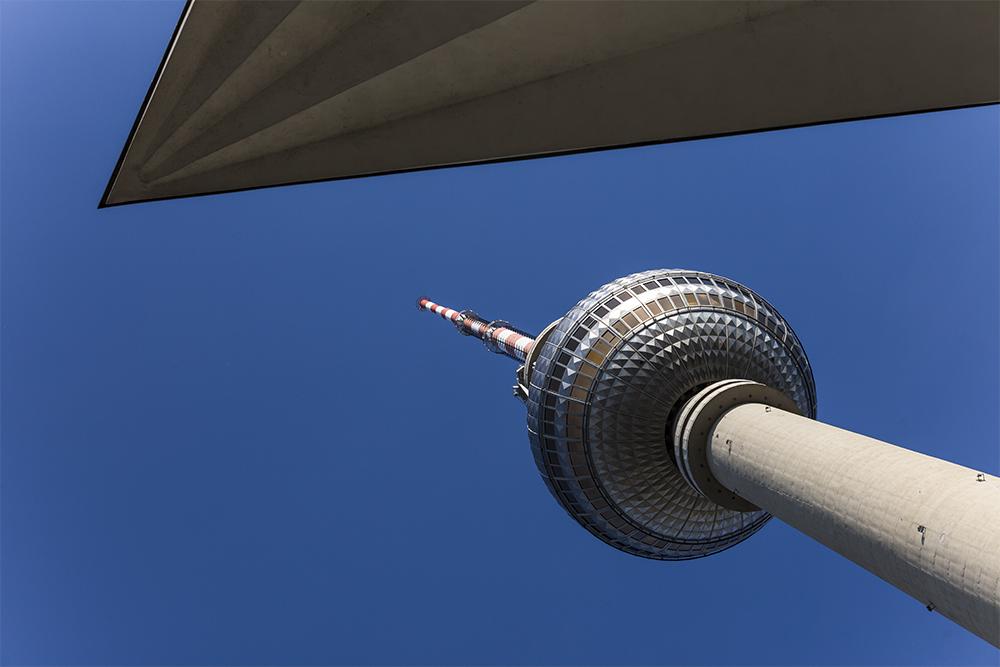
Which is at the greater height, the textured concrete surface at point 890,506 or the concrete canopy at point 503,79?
the concrete canopy at point 503,79

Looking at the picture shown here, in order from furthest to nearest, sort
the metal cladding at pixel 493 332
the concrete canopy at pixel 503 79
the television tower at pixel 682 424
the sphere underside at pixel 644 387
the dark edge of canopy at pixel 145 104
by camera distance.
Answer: the metal cladding at pixel 493 332, the sphere underside at pixel 644 387, the television tower at pixel 682 424, the concrete canopy at pixel 503 79, the dark edge of canopy at pixel 145 104

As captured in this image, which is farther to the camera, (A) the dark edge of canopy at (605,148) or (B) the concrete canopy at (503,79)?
(A) the dark edge of canopy at (605,148)

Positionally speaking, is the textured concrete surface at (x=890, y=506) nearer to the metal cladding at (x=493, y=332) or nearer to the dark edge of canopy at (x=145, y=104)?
the dark edge of canopy at (x=145, y=104)

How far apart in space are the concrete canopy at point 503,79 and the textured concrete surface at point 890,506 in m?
6.50

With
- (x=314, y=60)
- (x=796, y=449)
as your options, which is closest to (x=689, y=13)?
(x=314, y=60)

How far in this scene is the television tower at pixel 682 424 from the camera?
614 inches

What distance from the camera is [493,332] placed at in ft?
165

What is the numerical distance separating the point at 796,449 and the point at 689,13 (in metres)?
11.9

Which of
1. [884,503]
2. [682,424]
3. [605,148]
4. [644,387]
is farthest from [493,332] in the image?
[605,148]

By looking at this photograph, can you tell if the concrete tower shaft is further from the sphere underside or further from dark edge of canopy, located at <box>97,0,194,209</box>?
dark edge of canopy, located at <box>97,0,194,209</box>

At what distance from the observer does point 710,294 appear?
2969cm

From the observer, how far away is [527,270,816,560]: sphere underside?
88.8 feet

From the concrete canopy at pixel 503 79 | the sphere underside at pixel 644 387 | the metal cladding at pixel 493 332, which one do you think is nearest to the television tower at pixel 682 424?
the sphere underside at pixel 644 387

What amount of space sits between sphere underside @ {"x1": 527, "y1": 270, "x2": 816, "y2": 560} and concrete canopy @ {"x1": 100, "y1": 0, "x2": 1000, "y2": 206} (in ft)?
65.2
